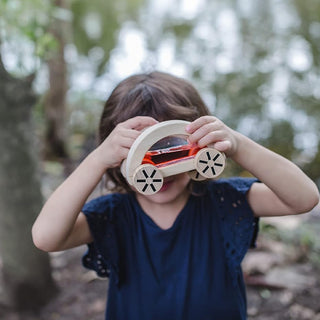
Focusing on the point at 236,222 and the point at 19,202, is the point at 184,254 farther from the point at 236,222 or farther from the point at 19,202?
the point at 19,202

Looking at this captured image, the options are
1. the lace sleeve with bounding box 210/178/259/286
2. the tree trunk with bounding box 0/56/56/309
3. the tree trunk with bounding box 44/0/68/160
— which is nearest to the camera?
the lace sleeve with bounding box 210/178/259/286

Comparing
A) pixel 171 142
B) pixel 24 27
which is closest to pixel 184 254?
pixel 171 142

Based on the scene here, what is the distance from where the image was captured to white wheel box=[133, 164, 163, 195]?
2.42ft

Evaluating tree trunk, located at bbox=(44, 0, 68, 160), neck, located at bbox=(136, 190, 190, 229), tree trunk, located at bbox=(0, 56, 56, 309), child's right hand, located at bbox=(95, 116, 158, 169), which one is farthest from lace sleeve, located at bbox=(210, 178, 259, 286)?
tree trunk, located at bbox=(44, 0, 68, 160)

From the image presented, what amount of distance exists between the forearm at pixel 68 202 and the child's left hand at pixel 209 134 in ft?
0.84

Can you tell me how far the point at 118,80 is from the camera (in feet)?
8.20

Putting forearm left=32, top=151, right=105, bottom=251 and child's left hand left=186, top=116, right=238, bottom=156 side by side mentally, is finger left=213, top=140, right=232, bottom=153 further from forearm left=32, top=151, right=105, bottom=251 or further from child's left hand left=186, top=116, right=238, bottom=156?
forearm left=32, top=151, right=105, bottom=251

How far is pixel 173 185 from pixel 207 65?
363 centimetres

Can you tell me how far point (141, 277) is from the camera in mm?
1065

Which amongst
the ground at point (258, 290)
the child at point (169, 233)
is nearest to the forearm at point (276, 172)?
the child at point (169, 233)

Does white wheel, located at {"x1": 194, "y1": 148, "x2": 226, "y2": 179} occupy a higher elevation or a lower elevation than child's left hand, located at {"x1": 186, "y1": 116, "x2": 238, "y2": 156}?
lower

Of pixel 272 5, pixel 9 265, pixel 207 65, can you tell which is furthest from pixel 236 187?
pixel 272 5

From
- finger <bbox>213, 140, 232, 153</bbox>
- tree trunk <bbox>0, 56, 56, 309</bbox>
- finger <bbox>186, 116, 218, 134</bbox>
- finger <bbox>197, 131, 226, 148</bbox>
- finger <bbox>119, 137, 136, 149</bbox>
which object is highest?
finger <bbox>186, 116, 218, 134</bbox>

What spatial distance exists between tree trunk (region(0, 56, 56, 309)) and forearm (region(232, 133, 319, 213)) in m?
1.11
